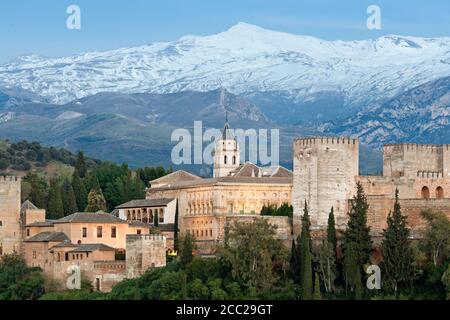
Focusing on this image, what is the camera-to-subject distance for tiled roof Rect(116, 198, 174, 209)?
107 meters

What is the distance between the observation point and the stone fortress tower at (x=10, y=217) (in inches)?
3725

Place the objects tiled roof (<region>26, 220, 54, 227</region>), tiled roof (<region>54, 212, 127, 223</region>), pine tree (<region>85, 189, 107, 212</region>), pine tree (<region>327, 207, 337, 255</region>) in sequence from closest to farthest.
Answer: pine tree (<region>327, 207, 337, 255</region>), tiled roof (<region>54, 212, 127, 223</region>), tiled roof (<region>26, 220, 54, 227</region>), pine tree (<region>85, 189, 107, 212</region>)

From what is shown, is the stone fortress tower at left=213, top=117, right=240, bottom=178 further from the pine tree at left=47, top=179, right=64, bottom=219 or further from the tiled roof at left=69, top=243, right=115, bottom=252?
the tiled roof at left=69, top=243, right=115, bottom=252

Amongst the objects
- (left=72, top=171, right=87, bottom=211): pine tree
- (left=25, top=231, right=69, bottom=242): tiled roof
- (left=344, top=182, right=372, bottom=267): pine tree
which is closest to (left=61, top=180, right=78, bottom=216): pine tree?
(left=72, top=171, right=87, bottom=211): pine tree

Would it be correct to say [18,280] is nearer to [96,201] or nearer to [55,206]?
[55,206]

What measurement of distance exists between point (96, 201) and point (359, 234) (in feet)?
123

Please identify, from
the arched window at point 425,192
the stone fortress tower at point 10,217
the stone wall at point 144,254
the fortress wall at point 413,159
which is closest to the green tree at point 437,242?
the arched window at point 425,192

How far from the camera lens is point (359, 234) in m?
77.1

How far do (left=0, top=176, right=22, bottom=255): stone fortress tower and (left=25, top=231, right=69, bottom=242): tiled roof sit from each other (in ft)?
3.94

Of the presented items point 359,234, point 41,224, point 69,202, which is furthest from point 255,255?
point 69,202

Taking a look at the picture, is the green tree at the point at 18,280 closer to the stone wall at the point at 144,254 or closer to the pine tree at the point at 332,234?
the stone wall at the point at 144,254
